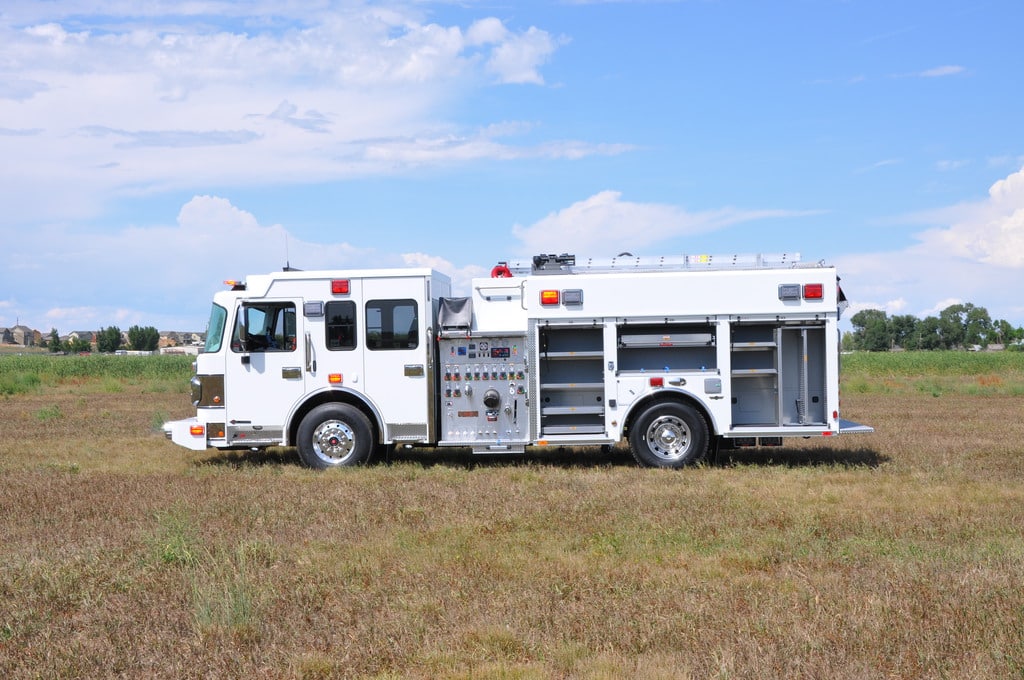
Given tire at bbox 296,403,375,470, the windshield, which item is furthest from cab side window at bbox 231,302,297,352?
tire at bbox 296,403,375,470

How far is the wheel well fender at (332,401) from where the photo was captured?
12453 mm

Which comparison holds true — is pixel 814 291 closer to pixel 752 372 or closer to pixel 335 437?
pixel 752 372

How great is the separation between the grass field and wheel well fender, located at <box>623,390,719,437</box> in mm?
643

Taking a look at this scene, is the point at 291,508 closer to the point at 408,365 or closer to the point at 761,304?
the point at 408,365

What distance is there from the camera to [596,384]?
491 inches

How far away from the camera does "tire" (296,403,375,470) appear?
12.4 m

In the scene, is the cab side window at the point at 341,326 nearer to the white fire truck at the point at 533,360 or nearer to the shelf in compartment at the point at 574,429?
the white fire truck at the point at 533,360

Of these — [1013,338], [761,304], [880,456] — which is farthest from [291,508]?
[1013,338]

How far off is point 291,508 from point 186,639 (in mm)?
3901

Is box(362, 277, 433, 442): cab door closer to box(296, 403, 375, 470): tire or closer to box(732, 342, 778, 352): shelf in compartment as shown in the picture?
box(296, 403, 375, 470): tire

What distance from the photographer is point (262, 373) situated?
12.6 meters

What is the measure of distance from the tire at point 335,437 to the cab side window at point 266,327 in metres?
1.01

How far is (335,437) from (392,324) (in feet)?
5.45

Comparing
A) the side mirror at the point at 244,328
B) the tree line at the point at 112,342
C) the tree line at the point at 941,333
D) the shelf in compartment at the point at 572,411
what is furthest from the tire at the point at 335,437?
the tree line at the point at 112,342
